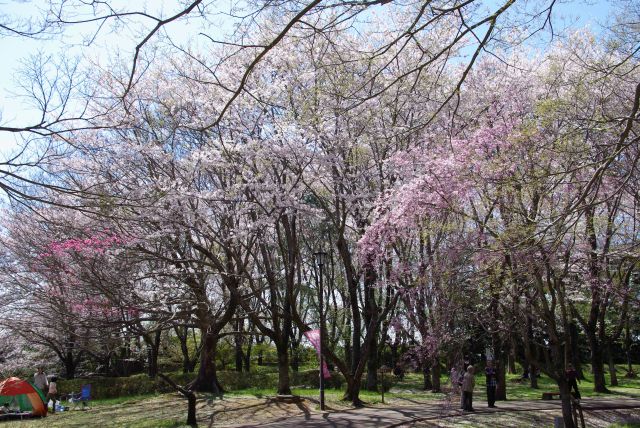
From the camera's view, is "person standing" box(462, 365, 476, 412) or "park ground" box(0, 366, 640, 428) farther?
"person standing" box(462, 365, 476, 412)

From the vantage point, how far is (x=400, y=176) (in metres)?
15.4

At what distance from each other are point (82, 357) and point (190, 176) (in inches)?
770

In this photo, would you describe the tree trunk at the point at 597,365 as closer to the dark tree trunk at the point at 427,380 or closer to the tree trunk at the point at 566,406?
the dark tree trunk at the point at 427,380

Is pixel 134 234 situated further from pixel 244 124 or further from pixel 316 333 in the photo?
pixel 316 333

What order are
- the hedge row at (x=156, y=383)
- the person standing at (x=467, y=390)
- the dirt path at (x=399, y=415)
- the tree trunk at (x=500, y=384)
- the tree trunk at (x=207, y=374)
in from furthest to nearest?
the hedge row at (x=156, y=383), the tree trunk at (x=207, y=374), the tree trunk at (x=500, y=384), the person standing at (x=467, y=390), the dirt path at (x=399, y=415)

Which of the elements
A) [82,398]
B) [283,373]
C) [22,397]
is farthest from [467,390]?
[82,398]

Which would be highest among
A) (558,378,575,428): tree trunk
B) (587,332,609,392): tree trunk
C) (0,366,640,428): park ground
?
(587,332,609,392): tree trunk

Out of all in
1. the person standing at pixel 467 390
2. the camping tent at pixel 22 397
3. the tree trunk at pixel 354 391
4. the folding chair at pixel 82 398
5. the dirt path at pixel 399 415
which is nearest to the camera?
the dirt path at pixel 399 415

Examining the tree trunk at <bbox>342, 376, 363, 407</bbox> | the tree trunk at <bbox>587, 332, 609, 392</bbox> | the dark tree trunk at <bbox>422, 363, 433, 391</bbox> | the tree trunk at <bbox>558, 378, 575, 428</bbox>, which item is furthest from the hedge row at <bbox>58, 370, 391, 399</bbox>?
the tree trunk at <bbox>558, 378, 575, 428</bbox>

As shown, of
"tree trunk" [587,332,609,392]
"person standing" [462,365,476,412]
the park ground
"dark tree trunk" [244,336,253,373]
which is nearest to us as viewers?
the park ground

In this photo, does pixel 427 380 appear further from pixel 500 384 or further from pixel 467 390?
pixel 467 390

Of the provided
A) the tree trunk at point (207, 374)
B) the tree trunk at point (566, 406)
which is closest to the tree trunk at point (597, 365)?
the tree trunk at point (566, 406)

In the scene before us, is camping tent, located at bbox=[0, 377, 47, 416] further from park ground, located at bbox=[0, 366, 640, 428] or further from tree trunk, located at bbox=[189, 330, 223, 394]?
tree trunk, located at bbox=[189, 330, 223, 394]

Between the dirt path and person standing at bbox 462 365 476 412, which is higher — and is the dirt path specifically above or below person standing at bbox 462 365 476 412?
below
